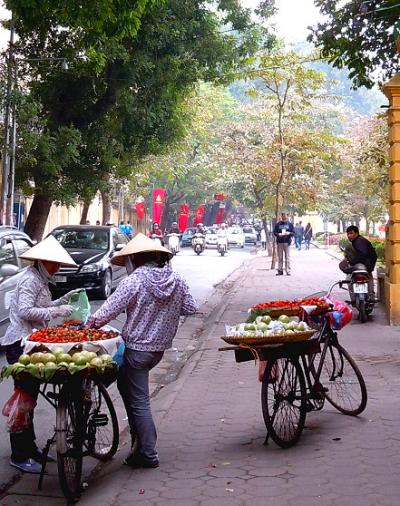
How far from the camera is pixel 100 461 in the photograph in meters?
5.89

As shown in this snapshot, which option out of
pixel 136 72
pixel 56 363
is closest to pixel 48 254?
pixel 56 363

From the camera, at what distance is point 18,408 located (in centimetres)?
534

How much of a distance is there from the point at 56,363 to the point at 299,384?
2079 mm

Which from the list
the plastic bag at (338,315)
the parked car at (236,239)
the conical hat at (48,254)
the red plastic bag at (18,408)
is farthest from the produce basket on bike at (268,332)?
the parked car at (236,239)

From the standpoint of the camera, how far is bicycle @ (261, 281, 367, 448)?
19.6 feet

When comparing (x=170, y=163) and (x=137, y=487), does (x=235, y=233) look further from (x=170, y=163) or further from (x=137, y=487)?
(x=137, y=487)

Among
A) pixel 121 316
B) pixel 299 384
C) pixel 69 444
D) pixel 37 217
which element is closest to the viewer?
pixel 69 444

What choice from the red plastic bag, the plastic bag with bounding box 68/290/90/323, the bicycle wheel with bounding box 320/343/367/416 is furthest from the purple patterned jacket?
the bicycle wheel with bounding box 320/343/367/416

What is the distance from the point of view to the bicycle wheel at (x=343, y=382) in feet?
22.3

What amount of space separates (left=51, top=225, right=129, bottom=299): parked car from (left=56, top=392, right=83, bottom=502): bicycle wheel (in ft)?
32.8

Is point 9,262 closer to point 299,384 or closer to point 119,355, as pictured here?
point 119,355

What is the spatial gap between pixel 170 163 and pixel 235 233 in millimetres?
18201

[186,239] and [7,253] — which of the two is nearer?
[7,253]

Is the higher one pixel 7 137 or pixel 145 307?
pixel 7 137
